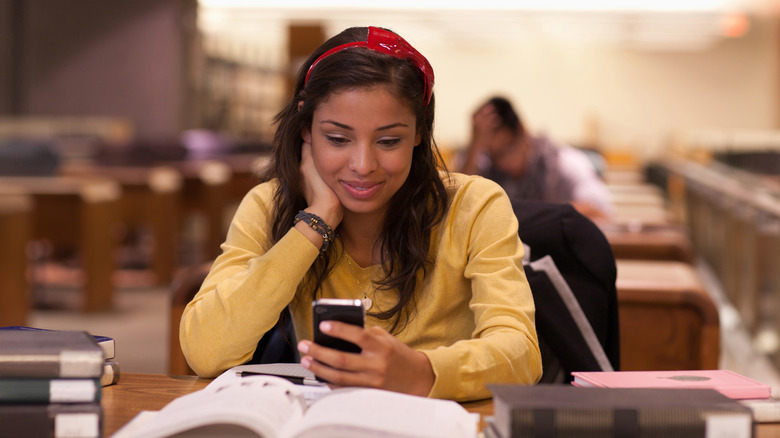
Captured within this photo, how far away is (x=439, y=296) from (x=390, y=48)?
41 centimetres

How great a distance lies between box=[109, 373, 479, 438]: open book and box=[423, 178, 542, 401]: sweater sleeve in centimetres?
14

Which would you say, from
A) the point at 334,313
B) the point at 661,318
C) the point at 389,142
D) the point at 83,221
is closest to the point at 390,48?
the point at 389,142

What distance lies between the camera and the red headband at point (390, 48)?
1.40m

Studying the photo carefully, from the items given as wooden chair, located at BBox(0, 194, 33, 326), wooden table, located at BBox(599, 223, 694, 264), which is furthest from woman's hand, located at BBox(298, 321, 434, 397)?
wooden chair, located at BBox(0, 194, 33, 326)

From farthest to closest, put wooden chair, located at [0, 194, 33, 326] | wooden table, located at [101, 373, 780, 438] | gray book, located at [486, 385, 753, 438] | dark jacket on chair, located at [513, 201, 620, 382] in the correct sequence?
wooden chair, located at [0, 194, 33, 326] < dark jacket on chair, located at [513, 201, 620, 382] < wooden table, located at [101, 373, 780, 438] < gray book, located at [486, 385, 753, 438]

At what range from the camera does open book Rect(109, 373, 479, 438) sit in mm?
864

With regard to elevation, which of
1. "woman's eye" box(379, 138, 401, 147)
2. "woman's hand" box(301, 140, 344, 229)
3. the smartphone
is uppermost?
"woman's eye" box(379, 138, 401, 147)

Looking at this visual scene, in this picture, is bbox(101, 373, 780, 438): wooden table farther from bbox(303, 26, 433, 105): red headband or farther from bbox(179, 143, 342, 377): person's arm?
bbox(303, 26, 433, 105): red headband

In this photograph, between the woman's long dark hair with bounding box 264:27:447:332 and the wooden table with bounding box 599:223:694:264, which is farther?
the wooden table with bounding box 599:223:694:264

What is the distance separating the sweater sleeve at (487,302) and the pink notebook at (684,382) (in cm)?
14

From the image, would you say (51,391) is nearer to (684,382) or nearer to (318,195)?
(318,195)

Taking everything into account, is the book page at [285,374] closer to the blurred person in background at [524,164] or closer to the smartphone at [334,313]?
the smartphone at [334,313]

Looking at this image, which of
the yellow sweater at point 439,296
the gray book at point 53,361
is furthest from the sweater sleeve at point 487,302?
the gray book at point 53,361

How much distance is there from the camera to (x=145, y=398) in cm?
113
